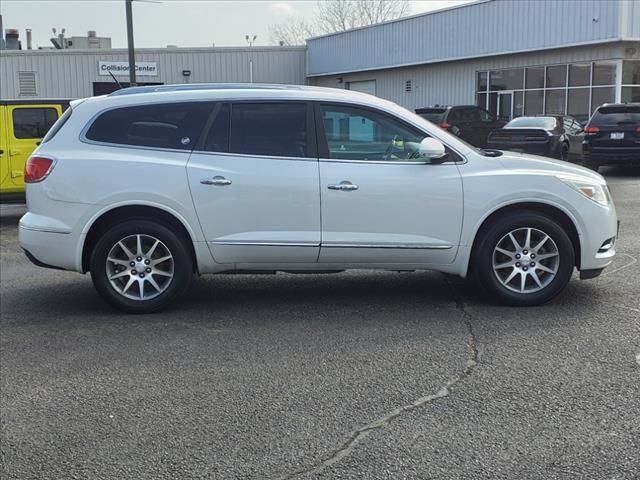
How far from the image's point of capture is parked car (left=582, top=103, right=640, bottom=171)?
17016 mm

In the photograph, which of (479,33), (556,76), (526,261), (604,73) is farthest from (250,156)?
(479,33)

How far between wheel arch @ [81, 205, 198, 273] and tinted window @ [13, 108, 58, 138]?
6.81m

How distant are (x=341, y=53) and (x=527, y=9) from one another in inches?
510

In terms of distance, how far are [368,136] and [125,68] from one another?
34039mm

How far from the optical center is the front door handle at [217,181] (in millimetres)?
5859

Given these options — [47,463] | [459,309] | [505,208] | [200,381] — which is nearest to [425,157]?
[505,208]

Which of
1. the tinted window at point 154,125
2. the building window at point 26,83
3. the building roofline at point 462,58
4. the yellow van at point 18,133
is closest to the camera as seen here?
the tinted window at point 154,125

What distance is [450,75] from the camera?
30312 millimetres

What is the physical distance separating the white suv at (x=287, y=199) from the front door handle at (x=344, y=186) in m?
0.01

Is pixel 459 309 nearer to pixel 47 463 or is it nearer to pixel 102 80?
pixel 47 463

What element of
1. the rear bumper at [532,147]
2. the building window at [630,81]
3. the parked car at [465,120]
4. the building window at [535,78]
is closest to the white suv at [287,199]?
the rear bumper at [532,147]

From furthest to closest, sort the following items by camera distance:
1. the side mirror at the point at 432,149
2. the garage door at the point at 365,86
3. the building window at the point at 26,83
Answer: the building window at the point at 26,83 < the garage door at the point at 365,86 < the side mirror at the point at 432,149

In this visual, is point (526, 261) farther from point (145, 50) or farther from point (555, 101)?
point (145, 50)

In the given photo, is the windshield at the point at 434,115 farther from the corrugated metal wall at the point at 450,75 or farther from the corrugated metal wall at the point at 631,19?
the corrugated metal wall at the point at 631,19
